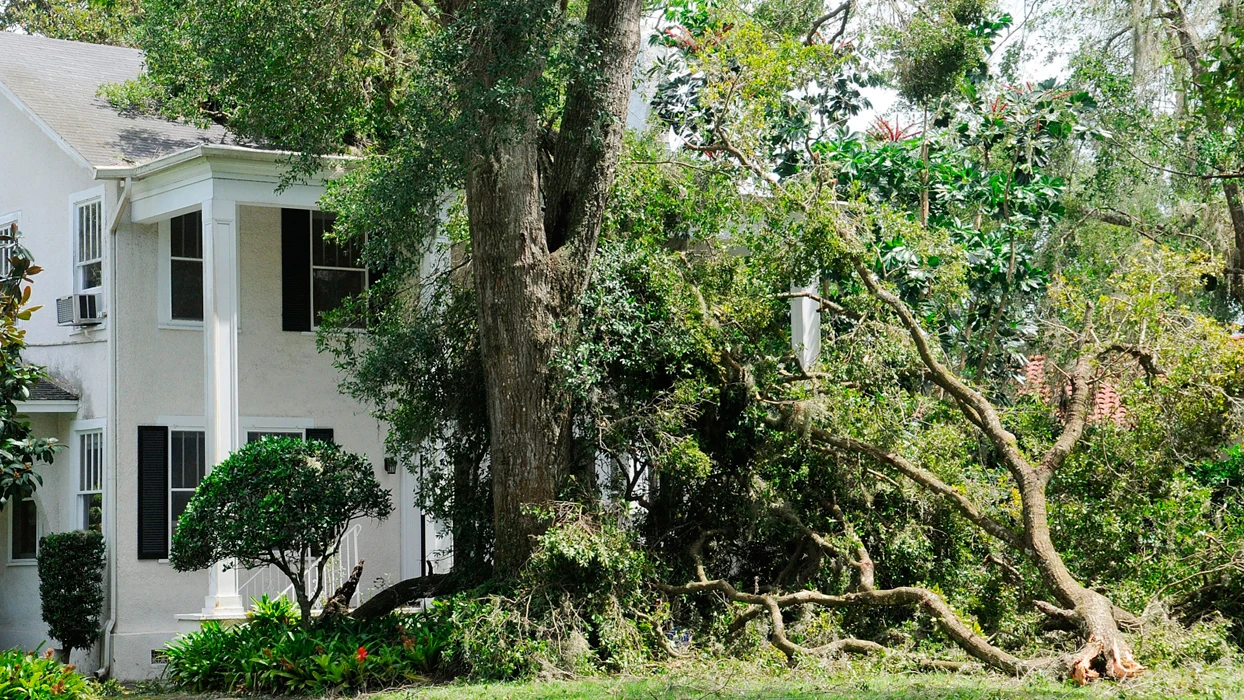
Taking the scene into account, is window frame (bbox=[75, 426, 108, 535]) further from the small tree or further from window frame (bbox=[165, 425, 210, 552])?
the small tree

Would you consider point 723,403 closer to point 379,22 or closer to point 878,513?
point 878,513

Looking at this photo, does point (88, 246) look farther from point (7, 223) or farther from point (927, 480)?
point (927, 480)

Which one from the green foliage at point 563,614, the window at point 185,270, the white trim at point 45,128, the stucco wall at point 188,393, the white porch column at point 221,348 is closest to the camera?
the green foliage at point 563,614

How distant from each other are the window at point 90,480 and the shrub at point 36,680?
412 cm

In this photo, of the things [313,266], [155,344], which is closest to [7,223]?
[155,344]

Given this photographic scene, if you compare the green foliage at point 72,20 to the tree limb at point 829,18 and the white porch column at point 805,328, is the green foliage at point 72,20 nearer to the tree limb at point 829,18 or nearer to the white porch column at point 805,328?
the tree limb at point 829,18

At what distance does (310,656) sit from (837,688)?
4770 millimetres

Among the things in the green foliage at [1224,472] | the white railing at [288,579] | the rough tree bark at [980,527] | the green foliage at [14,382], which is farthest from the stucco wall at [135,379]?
the green foliage at [1224,472]

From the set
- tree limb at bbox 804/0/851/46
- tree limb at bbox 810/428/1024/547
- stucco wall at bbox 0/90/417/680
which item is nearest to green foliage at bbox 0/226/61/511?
stucco wall at bbox 0/90/417/680

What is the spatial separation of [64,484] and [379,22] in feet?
23.5

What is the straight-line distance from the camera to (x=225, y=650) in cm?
1220

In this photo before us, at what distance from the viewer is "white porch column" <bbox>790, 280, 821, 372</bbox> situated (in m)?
12.2

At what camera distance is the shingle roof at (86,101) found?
627 inches

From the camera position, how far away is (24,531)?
1655 cm
